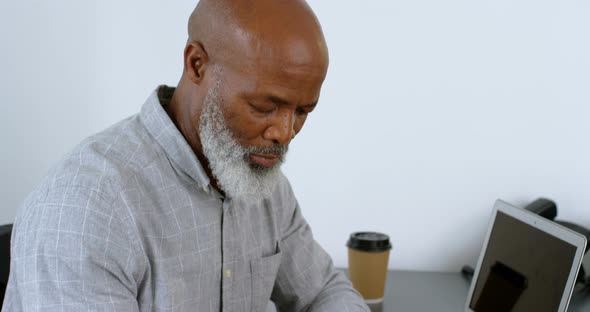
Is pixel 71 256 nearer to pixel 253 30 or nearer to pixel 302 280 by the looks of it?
pixel 253 30

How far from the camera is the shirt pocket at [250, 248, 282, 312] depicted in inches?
45.4

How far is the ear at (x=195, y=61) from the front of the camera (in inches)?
38.4

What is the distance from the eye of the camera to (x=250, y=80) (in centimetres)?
93

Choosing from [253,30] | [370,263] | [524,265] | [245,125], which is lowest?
[370,263]

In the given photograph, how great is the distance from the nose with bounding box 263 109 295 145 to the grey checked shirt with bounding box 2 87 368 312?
0.14 metres

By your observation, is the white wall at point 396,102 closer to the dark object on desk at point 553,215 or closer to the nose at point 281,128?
the dark object on desk at point 553,215

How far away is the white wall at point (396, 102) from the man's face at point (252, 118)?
65cm

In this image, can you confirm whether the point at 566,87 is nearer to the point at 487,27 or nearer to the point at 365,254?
the point at 487,27

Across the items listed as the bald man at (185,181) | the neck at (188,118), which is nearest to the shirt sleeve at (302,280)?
the bald man at (185,181)

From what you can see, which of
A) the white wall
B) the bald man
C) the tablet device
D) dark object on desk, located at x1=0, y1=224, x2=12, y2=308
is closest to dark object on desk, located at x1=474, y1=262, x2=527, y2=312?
the tablet device

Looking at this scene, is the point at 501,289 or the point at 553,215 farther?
the point at 553,215

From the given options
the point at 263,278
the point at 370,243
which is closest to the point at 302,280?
the point at 263,278

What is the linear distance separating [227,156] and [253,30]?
0.19 meters

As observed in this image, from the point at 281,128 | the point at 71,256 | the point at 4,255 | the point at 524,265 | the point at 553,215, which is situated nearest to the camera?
the point at 71,256
